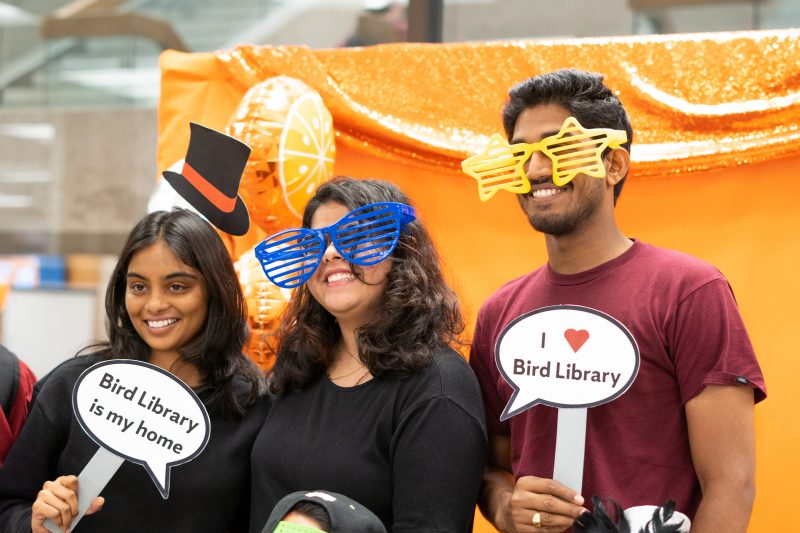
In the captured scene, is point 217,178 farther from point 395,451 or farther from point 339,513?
point 339,513

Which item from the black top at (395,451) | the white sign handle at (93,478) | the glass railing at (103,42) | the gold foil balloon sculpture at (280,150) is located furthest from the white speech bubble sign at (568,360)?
the glass railing at (103,42)

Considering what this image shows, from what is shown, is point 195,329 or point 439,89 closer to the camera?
point 195,329

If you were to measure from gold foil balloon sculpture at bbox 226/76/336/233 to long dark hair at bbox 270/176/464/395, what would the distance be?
891 mm

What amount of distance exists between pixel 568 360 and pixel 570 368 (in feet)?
0.04

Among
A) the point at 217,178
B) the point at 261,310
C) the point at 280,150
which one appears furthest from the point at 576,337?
the point at 280,150

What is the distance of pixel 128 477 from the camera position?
1.68 m

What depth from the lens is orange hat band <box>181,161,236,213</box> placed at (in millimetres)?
2064

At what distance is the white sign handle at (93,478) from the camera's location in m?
1.50

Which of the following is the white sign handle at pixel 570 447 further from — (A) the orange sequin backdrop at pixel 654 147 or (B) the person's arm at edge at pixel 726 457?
(A) the orange sequin backdrop at pixel 654 147

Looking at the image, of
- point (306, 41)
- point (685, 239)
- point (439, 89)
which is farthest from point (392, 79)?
point (306, 41)

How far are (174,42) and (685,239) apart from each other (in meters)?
4.77

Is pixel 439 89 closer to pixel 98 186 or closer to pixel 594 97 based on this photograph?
pixel 594 97

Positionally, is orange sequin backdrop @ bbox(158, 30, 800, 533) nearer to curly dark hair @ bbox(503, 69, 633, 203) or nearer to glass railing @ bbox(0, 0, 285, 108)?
curly dark hair @ bbox(503, 69, 633, 203)

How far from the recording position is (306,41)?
6.21 m
